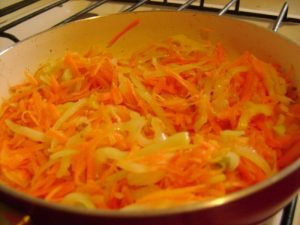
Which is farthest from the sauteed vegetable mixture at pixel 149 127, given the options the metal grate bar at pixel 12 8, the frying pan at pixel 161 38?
the metal grate bar at pixel 12 8

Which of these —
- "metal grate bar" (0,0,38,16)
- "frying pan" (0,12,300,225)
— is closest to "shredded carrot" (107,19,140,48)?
"frying pan" (0,12,300,225)

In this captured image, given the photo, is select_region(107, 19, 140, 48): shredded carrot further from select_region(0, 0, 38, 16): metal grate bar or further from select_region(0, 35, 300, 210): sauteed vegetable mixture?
select_region(0, 0, 38, 16): metal grate bar

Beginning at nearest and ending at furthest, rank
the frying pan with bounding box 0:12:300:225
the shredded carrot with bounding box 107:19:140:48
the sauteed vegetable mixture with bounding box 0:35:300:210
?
the frying pan with bounding box 0:12:300:225
the sauteed vegetable mixture with bounding box 0:35:300:210
the shredded carrot with bounding box 107:19:140:48

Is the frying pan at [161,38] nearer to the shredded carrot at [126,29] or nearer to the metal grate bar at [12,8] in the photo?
the shredded carrot at [126,29]

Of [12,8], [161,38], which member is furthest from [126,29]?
[12,8]

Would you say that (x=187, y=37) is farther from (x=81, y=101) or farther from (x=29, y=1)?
(x=29, y=1)

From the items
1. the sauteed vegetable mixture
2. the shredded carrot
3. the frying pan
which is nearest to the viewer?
the frying pan

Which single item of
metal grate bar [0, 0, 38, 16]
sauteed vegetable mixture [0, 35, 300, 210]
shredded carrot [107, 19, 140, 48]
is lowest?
sauteed vegetable mixture [0, 35, 300, 210]
